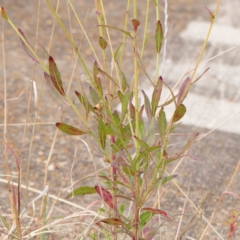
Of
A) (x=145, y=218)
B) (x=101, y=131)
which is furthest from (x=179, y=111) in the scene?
(x=145, y=218)

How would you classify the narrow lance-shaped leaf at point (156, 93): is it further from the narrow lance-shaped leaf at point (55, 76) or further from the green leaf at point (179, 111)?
the narrow lance-shaped leaf at point (55, 76)

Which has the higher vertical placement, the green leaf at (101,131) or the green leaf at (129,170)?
the green leaf at (101,131)

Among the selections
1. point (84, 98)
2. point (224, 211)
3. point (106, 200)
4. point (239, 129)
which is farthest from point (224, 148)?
point (84, 98)

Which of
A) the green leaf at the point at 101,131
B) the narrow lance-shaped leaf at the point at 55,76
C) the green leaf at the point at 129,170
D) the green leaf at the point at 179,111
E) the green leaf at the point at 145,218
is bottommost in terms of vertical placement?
the green leaf at the point at 145,218

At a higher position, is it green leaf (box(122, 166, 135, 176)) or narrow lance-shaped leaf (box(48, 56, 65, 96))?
narrow lance-shaped leaf (box(48, 56, 65, 96))

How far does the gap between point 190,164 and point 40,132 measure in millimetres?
593

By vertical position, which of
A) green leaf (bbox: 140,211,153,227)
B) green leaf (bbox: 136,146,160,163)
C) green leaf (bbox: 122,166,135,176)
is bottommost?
green leaf (bbox: 140,211,153,227)

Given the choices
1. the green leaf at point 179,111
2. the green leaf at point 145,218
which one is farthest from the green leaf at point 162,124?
the green leaf at point 145,218

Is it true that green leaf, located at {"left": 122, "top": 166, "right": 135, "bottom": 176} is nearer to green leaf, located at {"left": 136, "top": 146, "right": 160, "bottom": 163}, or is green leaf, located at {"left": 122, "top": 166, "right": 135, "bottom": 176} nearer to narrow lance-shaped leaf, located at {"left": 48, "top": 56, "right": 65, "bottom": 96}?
green leaf, located at {"left": 136, "top": 146, "right": 160, "bottom": 163}

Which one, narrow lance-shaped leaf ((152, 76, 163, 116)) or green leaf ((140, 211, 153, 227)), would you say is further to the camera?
green leaf ((140, 211, 153, 227))

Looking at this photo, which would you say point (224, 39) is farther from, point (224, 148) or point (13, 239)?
point (13, 239)

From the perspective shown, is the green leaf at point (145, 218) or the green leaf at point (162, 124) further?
the green leaf at point (145, 218)

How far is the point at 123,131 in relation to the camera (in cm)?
119

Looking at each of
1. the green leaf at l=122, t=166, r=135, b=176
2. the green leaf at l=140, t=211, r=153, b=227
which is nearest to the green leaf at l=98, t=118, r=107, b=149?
the green leaf at l=122, t=166, r=135, b=176
